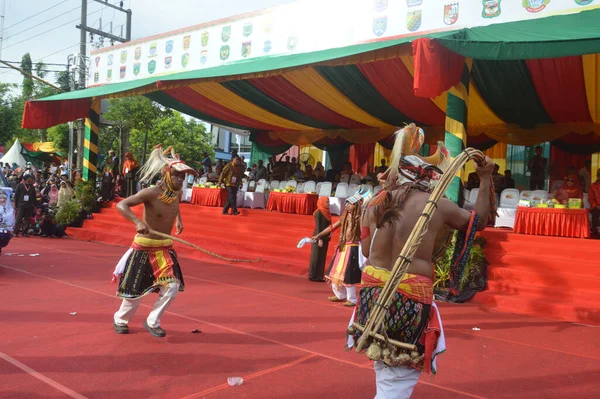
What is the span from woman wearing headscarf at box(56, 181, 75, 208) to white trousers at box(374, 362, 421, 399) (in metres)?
Answer: 14.0

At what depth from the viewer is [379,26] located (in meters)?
11.8

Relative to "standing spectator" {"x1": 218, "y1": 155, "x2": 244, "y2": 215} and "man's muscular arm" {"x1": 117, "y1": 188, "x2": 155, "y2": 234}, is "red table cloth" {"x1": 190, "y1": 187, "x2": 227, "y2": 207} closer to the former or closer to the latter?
"standing spectator" {"x1": 218, "y1": 155, "x2": 244, "y2": 215}

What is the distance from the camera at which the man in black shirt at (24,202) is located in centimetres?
1270

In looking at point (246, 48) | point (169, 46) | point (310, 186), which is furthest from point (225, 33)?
point (310, 186)

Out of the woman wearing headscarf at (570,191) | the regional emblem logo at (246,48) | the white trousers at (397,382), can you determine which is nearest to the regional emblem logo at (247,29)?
the regional emblem logo at (246,48)

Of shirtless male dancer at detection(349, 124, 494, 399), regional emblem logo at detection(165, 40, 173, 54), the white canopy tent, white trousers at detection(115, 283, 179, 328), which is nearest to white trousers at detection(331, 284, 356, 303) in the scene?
white trousers at detection(115, 283, 179, 328)

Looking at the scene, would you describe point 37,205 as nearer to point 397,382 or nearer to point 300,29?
point 300,29

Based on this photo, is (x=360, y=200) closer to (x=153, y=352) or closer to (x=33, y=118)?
(x=153, y=352)

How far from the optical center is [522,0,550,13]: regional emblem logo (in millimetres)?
9633

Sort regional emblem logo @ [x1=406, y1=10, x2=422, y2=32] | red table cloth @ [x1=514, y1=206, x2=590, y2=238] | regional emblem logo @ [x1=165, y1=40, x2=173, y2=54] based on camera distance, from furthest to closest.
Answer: regional emblem logo @ [x1=165, y1=40, x2=173, y2=54] → regional emblem logo @ [x1=406, y1=10, x2=422, y2=32] → red table cloth @ [x1=514, y1=206, x2=590, y2=238]

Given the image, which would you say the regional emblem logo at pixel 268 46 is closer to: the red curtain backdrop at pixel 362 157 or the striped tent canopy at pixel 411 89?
the striped tent canopy at pixel 411 89

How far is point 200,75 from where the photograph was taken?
1092cm

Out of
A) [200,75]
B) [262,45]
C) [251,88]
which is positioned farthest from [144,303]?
[262,45]

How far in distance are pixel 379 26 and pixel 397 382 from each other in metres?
10.6
